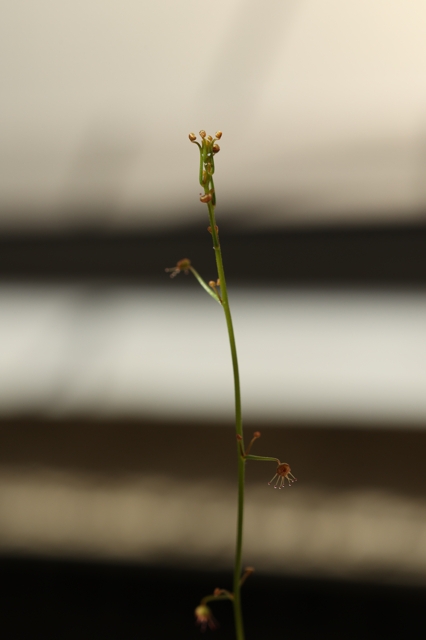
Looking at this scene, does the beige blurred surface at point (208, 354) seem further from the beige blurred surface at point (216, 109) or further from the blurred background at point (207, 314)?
the beige blurred surface at point (216, 109)

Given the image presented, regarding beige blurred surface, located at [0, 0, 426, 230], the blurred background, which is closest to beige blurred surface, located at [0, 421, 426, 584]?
the blurred background

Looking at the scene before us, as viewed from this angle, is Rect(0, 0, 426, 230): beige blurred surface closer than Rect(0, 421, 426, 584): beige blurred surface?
Yes

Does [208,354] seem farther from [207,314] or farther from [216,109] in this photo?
[216,109]

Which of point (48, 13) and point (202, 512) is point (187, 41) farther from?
point (202, 512)

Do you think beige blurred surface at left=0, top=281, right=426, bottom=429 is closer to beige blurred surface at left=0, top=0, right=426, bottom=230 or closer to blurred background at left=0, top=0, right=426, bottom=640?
blurred background at left=0, top=0, right=426, bottom=640

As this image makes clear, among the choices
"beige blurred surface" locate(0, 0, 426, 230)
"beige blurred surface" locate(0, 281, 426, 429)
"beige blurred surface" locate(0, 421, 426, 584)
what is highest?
"beige blurred surface" locate(0, 0, 426, 230)

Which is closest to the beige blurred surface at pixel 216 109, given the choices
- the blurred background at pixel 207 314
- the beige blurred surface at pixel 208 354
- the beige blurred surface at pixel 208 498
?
the blurred background at pixel 207 314

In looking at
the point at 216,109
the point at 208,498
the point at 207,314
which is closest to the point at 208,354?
the point at 207,314

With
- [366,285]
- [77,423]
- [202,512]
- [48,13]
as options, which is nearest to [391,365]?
[366,285]
